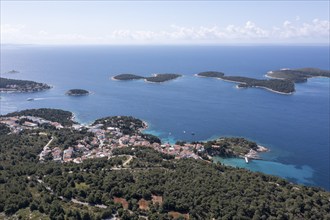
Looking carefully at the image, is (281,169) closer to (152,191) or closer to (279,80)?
(152,191)

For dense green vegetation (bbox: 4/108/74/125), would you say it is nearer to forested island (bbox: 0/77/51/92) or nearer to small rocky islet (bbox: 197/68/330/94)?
forested island (bbox: 0/77/51/92)

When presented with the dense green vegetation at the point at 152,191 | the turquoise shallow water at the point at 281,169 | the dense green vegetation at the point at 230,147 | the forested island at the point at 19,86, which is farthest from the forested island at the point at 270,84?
the dense green vegetation at the point at 152,191

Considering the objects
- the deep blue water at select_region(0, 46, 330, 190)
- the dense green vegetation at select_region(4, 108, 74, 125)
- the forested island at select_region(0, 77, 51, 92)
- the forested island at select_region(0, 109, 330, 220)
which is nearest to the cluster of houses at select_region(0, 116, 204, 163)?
the forested island at select_region(0, 109, 330, 220)

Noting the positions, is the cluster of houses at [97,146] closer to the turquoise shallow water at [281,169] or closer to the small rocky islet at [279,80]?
the turquoise shallow water at [281,169]

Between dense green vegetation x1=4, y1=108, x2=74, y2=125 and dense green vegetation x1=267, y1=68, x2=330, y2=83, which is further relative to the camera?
dense green vegetation x1=267, y1=68, x2=330, y2=83

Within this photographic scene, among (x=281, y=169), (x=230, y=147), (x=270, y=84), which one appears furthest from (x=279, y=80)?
(x=281, y=169)

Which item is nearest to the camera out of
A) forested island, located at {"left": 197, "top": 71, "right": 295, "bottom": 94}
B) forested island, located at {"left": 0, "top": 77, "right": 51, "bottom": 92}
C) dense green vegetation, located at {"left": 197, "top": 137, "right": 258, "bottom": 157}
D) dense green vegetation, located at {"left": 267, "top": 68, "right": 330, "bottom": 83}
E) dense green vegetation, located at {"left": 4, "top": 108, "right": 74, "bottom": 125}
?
dense green vegetation, located at {"left": 197, "top": 137, "right": 258, "bottom": 157}
